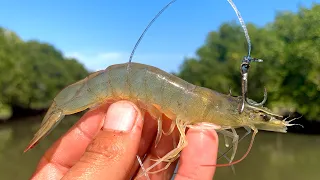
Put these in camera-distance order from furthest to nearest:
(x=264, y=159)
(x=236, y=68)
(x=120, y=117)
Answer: (x=236, y=68) < (x=264, y=159) < (x=120, y=117)

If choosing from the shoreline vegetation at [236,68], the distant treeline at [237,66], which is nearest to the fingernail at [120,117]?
the distant treeline at [237,66]

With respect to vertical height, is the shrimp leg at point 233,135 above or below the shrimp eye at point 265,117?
below

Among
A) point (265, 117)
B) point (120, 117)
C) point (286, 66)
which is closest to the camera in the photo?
point (120, 117)

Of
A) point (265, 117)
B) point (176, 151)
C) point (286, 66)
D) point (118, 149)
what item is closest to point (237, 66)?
point (286, 66)

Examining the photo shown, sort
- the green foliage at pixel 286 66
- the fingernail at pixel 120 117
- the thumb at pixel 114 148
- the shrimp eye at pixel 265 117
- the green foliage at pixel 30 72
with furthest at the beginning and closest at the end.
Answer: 1. the green foliage at pixel 30 72
2. the green foliage at pixel 286 66
3. the shrimp eye at pixel 265 117
4. the fingernail at pixel 120 117
5. the thumb at pixel 114 148

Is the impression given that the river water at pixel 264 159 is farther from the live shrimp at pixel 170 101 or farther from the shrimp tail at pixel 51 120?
the shrimp tail at pixel 51 120

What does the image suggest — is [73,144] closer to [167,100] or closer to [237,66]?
[167,100]

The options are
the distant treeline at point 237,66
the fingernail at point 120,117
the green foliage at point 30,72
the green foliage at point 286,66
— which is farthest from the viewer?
the green foliage at point 30,72
